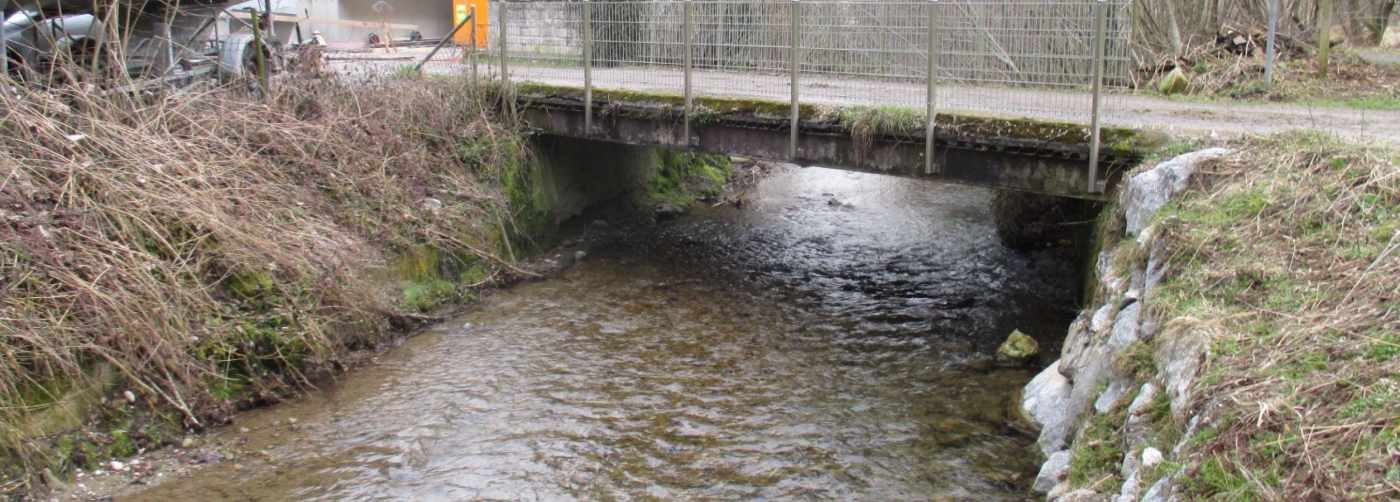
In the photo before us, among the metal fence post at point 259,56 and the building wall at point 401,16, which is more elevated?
the building wall at point 401,16

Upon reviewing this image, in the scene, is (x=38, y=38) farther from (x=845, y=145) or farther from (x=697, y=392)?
(x=845, y=145)

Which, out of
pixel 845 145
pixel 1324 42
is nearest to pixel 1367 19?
pixel 1324 42

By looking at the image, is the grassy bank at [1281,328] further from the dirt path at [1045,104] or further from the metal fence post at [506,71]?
the metal fence post at [506,71]

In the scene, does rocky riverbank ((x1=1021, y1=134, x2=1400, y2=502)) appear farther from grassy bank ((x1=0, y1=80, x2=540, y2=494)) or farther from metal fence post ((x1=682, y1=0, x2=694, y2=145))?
grassy bank ((x1=0, y1=80, x2=540, y2=494))

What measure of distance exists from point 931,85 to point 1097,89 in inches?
60.3

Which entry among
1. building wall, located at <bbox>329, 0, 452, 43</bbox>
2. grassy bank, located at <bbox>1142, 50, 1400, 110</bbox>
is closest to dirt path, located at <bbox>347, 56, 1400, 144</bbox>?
grassy bank, located at <bbox>1142, 50, 1400, 110</bbox>

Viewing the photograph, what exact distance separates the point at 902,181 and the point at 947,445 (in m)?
10.9

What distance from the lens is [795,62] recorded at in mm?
11047

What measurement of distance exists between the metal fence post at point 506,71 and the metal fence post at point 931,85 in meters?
5.72

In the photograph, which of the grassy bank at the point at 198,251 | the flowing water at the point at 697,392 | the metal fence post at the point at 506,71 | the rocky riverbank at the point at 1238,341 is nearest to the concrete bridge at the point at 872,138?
the metal fence post at the point at 506,71

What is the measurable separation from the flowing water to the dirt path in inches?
83.3

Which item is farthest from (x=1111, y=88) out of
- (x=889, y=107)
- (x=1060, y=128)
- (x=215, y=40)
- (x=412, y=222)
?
(x=215, y=40)

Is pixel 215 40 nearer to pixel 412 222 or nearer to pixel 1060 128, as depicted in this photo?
pixel 412 222

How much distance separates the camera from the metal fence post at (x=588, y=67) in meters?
13.0
